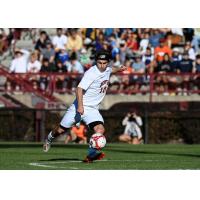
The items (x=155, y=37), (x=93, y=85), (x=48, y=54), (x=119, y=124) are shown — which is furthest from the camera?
(x=155, y=37)

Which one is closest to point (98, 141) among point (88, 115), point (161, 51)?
point (88, 115)

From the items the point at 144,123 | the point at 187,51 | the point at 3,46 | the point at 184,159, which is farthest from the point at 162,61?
the point at 184,159

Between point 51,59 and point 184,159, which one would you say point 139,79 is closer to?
point 51,59

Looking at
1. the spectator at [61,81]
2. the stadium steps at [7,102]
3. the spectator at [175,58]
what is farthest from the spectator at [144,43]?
the stadium steps at [7,102]

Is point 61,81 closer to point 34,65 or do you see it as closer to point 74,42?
point 34,65

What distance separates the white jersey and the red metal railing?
1393 cm

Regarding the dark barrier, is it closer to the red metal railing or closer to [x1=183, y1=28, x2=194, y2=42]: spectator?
the red metal railing

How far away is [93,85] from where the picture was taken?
50.5 ft

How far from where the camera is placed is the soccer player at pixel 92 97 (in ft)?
49.8

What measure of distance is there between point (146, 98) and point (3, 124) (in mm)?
4801

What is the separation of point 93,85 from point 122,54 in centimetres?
1525

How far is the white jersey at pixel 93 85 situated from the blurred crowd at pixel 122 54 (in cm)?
1395

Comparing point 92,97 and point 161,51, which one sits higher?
point 161,51

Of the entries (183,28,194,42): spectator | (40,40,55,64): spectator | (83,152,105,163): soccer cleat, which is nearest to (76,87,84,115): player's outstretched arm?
(83,152,105,163): soccer cleat
